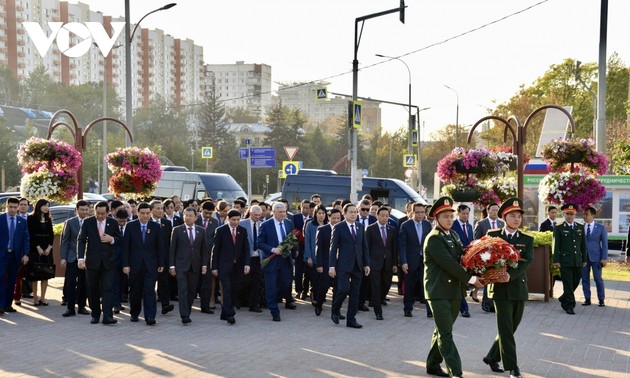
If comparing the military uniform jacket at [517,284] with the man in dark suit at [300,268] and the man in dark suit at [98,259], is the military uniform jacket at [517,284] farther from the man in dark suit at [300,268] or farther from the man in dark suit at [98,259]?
the man in dark suit at [300,268]

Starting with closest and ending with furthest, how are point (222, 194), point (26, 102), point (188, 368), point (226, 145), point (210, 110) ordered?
point (188, 368), point (222, 194), point (226, 145), point (210, 110), point (26, 102)

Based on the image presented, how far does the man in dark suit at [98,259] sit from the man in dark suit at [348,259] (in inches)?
131

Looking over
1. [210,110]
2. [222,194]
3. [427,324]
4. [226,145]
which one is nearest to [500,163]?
[427,324]

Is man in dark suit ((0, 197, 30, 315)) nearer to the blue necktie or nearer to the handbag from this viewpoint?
the blue necktie

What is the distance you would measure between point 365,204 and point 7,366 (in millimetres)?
7371

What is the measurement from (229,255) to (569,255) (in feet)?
18.6

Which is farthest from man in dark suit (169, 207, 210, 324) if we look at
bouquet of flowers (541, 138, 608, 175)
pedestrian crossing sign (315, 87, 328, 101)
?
pedestrian crossing sign (315, 87, 328, 101)

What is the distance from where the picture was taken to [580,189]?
13.9m

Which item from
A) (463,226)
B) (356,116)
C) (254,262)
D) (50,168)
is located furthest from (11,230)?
(356,116)

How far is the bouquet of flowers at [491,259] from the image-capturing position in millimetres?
7773

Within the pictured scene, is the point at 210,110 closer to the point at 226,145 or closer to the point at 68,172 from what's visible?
the point at 226,145

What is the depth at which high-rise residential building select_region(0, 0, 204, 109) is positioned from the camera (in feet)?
362

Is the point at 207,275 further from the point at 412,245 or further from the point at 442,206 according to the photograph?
the point at 442,206

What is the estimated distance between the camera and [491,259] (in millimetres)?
7766
